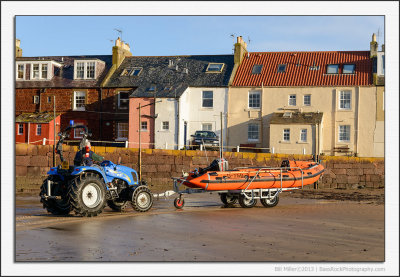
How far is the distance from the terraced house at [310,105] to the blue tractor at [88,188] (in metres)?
21.5

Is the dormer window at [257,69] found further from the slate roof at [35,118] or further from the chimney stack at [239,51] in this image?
the slate roof at [35,118]

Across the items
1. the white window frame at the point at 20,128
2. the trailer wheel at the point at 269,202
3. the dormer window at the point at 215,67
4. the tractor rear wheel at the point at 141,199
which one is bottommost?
the trailer wheel at the point at 269,202

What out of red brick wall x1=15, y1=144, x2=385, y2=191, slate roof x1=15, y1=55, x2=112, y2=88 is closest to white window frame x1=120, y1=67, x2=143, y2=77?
slate roof x1=15, y1=55, x2=112, y2=88

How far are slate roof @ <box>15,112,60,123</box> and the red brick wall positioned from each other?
10914 mm

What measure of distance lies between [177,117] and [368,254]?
91.8ft

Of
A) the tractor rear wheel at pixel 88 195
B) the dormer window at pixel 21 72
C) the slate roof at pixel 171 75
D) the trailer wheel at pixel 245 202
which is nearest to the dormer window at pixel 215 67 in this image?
the slate roof at pixel 171 75

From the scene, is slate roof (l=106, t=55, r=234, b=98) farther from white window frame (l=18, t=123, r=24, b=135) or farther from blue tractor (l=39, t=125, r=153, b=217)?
blue tractor (l=39, t=125, r=153, b=217)

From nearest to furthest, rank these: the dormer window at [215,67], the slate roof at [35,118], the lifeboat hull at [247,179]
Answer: the lifeboat hull at [247,179], the slate roof at [35,118], the dormer window at [215,67]

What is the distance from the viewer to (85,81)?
133 ft

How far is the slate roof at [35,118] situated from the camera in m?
38.1

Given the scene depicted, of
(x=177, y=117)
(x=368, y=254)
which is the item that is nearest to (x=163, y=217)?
(x=368, y=254)

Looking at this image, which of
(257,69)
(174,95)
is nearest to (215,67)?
(257,69)

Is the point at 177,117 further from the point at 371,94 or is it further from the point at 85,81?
the point at 371,94

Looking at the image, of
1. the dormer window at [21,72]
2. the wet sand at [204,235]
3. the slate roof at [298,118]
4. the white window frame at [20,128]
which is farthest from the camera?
the dormer window at [21,72]
